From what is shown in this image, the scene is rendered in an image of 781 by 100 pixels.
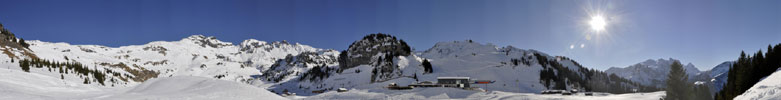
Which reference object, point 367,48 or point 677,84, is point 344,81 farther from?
point 677,84

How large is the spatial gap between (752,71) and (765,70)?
177 centimetres

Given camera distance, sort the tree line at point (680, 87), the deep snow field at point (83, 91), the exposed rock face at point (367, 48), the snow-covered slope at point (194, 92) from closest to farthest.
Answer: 1. the deep snow field at point (83, 91)
2. the tree line at point (680, 87)
3. the snow-covered slope at point (194, 92)
4. the exposed rock face at point (367, 48)

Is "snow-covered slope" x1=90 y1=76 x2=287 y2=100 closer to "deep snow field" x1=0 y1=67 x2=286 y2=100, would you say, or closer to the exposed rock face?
"deep snow field" x1=0 y1=67 x2=286 y2=100

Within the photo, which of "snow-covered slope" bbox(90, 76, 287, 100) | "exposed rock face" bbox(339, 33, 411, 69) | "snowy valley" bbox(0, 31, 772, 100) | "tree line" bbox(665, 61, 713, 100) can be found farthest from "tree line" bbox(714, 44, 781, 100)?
"exposed rock face" bbox(339, 33, 411, 69)

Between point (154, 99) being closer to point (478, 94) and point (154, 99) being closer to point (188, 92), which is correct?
point (188, 92)

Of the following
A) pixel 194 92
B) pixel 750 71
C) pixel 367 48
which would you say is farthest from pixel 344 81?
pixel 750 71

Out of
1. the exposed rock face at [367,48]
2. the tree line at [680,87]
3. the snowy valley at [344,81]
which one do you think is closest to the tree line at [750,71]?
the tree line at [680,87]

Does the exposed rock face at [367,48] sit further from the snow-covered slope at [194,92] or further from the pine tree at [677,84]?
the pine tree at [677,84]

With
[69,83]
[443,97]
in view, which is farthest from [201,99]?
[443,97]

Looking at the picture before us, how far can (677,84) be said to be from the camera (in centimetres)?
2217

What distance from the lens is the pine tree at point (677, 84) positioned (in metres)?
21.5

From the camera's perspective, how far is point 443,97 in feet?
146

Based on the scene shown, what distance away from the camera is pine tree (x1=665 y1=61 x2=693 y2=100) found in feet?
70.5

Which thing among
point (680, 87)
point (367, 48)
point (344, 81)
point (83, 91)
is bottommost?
point (344, 81)
